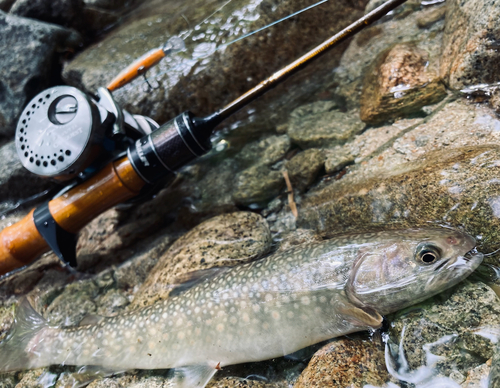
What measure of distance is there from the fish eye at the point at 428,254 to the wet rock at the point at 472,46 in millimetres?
1557

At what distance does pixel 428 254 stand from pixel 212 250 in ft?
4.79

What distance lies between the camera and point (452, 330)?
172 cm

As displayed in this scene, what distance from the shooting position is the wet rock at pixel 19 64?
4.24 m

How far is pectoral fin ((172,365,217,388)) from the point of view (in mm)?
→ 2127

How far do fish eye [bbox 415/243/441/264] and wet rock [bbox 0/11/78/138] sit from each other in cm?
469

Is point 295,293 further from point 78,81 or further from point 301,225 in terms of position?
point 78,81

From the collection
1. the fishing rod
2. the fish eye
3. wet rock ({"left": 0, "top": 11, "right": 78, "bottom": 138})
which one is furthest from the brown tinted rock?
wet rock ({"left": 0, "top": 11, "right": 78, "bottom": 138})

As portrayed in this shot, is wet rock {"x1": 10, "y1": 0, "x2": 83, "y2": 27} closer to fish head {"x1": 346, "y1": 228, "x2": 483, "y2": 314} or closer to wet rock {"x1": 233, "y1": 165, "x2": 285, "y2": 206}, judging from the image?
wet rock {"x1": 233, "y1": 165, "x2": 285, "y2": 206}

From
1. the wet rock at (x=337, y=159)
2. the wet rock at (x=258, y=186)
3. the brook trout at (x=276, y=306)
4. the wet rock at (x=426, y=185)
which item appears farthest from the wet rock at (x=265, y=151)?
the brook trout at (x=276, y=306)

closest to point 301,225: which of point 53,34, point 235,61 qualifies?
point 235,61

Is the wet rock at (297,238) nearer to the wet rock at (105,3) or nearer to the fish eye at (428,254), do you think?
the fish eye at (428,254)

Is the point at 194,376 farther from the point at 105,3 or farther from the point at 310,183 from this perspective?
the point at 105,3

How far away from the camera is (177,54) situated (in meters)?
3.94

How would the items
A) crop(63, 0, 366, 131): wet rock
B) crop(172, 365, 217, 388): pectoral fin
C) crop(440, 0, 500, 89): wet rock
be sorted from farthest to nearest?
crop(63, 0, 366, 131): wet rock < crop(440, 0, 500, 89): wet rock < crop(172, 365, 217, 388): pectoral fin
